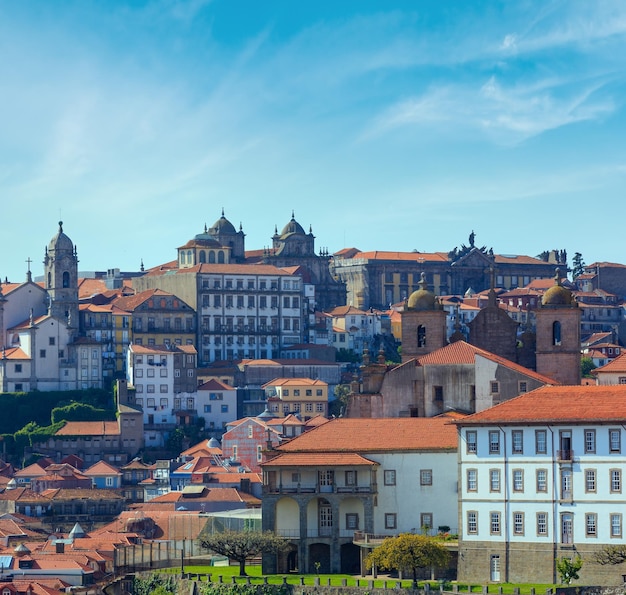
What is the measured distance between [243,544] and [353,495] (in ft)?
18.7

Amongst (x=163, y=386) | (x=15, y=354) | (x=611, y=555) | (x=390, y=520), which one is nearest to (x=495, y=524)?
(x=611, y=555)

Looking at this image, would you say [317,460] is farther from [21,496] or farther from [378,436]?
[21,496]

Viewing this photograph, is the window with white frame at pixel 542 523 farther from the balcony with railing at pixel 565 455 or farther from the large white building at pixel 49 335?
the large white building at pixel 49 335

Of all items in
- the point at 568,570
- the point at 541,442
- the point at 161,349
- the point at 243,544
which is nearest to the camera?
the point at 568,570

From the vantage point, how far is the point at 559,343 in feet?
396

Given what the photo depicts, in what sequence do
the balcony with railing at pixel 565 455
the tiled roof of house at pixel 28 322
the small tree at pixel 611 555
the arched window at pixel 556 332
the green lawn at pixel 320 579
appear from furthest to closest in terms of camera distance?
the tiled roof of house at pixel 28 322 < the arched window at pixel 556 332 < the balcony with railing at pixel 565 455 < the green lawn at pixel 320 579 < the small tree at pixel 611 555

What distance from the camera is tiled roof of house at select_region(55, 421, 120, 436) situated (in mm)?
175125

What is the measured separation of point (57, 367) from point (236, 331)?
20.2 m

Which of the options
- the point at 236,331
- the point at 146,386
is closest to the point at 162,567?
the point at 146,386

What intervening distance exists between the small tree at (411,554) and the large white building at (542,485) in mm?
1778

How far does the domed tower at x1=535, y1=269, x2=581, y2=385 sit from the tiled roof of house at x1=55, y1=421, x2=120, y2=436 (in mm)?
62795

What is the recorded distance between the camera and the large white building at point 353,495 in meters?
101

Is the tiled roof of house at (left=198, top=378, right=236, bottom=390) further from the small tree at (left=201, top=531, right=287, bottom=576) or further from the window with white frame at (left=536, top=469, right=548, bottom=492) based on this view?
the window with white frame at (left=536, top=469, right=548, bottom=492)

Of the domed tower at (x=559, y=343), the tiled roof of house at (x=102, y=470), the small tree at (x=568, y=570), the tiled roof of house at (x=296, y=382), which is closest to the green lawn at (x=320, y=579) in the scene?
the small tree at (x=568, y=570)
